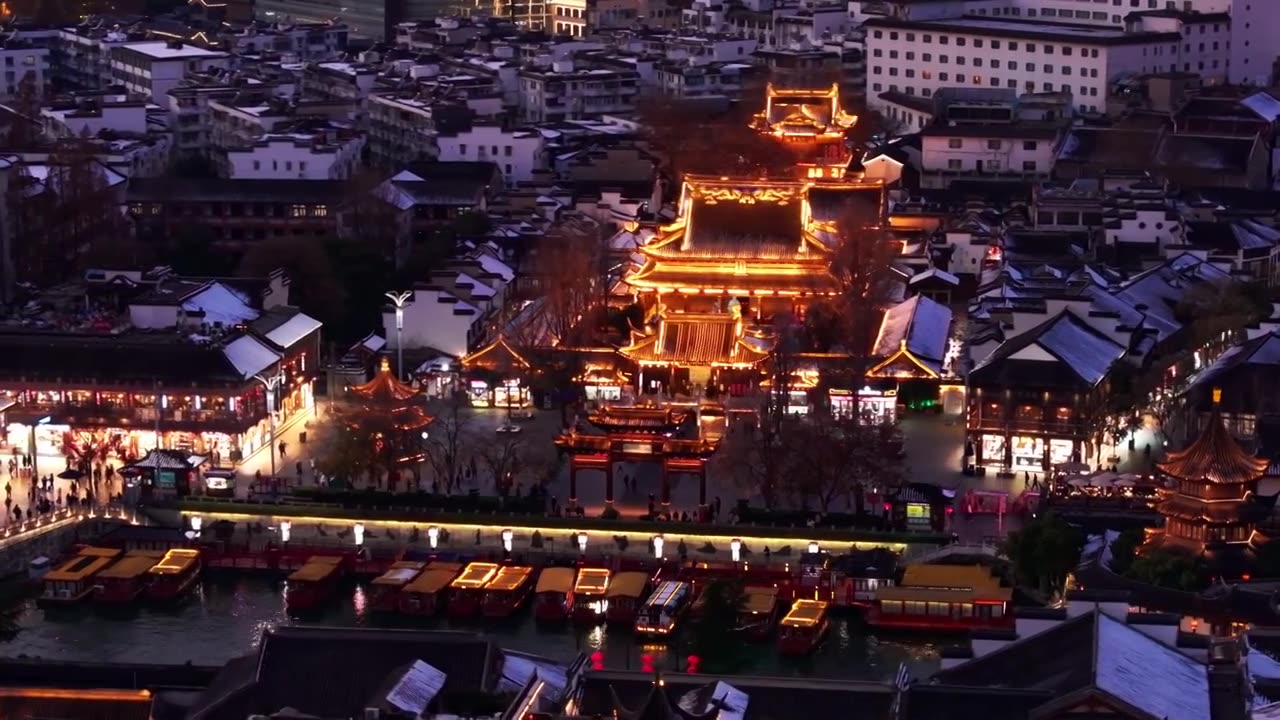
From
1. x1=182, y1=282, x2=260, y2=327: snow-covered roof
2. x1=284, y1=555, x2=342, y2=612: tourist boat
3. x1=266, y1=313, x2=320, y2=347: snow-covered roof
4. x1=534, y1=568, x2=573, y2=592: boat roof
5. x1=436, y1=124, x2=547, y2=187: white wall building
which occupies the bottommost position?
x1=284, y1=555, x2=342, y2=612: tourist boat

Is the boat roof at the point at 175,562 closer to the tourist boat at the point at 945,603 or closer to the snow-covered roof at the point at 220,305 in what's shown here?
the snow-covered roof at the point at 220,305

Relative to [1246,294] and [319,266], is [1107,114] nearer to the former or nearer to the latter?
[1246,294]

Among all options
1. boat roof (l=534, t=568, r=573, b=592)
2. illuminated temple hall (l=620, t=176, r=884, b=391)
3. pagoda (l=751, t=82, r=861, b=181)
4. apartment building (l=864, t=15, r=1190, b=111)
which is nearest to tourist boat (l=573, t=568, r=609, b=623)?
boat roof (l=534, t=568, r=573, b=592)

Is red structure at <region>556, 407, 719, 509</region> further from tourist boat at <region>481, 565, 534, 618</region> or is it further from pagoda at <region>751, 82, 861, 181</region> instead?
pagoda at <region>751, 82, 861, 181</region>

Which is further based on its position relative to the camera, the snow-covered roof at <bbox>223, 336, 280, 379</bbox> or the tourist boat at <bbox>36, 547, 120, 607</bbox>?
the snow-covered roof at <bbox>223, 336, 280, 379</bbox>

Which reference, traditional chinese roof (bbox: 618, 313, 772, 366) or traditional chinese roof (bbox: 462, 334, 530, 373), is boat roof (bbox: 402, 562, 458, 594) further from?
traditional chinese roof (bbox: 618, 313, 772, 366)

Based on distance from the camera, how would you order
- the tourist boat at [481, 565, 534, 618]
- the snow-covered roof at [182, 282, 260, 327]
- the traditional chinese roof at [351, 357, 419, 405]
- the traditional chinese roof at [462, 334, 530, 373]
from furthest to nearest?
the snow-covered roof at [182, 282, 260, 327] → the traditional chinese roof at [462, 334, 530, 373] → the traditional chinese roof at [351, 357, 419, 405] → the tourist boat at [481, 565, 534, 618]

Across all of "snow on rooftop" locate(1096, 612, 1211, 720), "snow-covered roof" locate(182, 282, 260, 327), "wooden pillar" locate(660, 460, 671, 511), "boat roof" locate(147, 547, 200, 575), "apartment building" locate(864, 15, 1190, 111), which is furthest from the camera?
"apartment building" locate(864, 15, 1190, 111)

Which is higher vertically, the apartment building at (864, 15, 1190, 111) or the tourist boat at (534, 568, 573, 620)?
the apartment building at (864, 15, 1190, 111)
